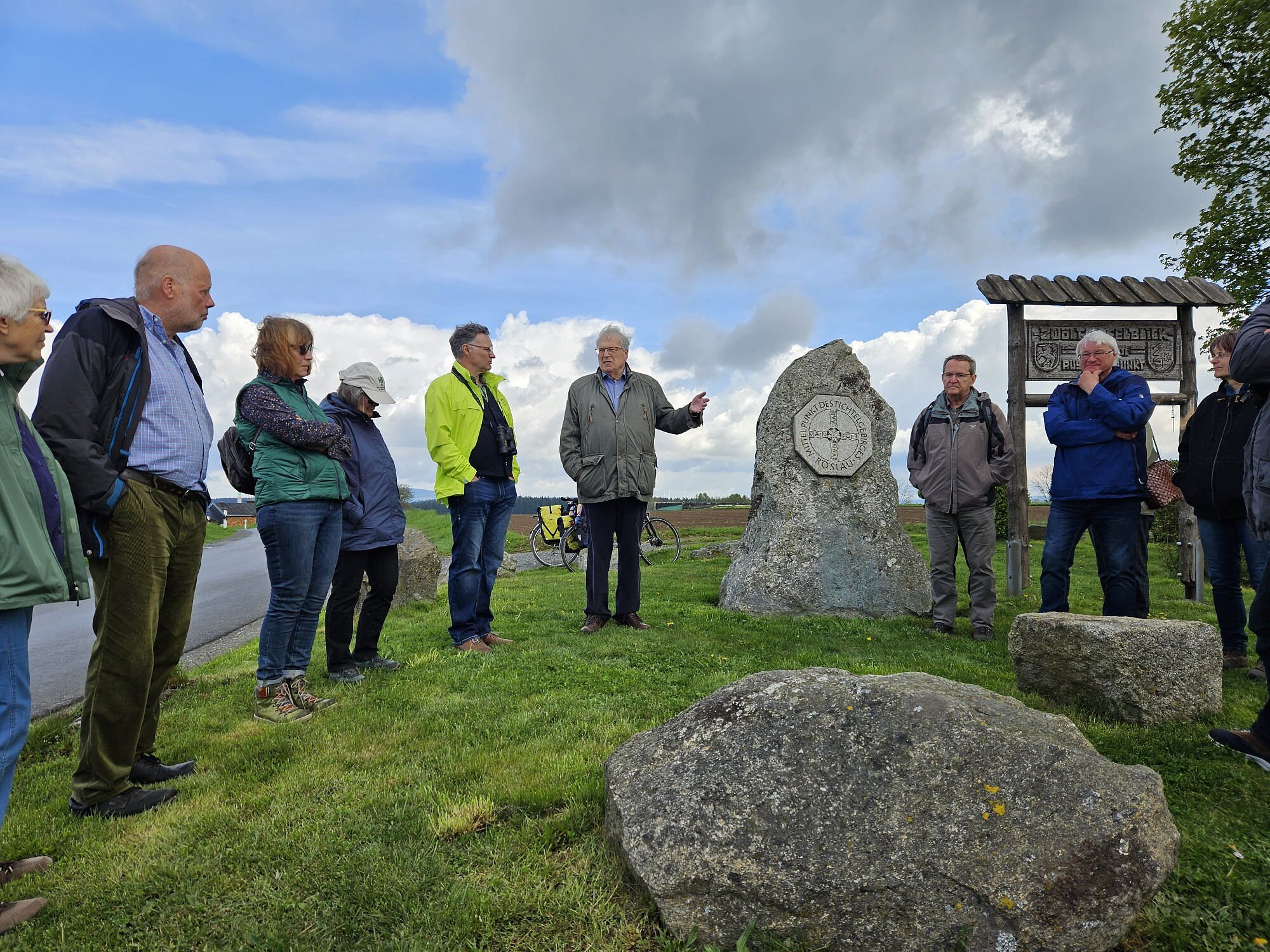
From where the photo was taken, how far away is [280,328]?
410cm

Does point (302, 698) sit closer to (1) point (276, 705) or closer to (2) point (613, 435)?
(1) point (276, 705)

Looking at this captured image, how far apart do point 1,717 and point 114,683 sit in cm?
63

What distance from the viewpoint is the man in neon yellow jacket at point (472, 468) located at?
5.57m

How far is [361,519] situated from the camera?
5023 mm

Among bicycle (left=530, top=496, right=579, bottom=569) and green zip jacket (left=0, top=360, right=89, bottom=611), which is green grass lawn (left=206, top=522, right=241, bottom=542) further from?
green zip jacket (left=0, top=360, right=89, bottom=611)

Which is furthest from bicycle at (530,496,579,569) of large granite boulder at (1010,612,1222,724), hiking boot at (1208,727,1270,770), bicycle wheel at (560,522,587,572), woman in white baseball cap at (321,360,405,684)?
hiking boot at (1208,727,1270,770)

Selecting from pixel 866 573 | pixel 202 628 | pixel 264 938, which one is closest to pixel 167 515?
pixel 264 938

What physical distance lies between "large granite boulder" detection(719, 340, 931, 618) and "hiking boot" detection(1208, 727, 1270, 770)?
368 cm

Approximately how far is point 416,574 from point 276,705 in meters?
4.63

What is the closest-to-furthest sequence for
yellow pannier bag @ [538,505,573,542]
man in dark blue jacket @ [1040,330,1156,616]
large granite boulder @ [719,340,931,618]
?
1. man in dark blue jacket @ [1040,330,1156,616]
2. large granite boulder @ [719,340,931,618]
3. yellow pannier bag @ [538,505,573,542]

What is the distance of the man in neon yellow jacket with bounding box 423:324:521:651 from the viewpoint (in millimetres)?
5566

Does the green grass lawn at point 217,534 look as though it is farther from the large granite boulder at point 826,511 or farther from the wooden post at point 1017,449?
the wooden post at point 1017,449

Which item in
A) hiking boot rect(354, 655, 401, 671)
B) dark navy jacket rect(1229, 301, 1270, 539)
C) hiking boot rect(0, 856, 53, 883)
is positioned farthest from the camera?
hiking boot rect(354, 655, 401, 671)

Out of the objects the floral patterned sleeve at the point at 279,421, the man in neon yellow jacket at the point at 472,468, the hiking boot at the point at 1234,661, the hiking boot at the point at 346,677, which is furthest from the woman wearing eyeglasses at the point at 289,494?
the hiking boot at the point at 1234,661
